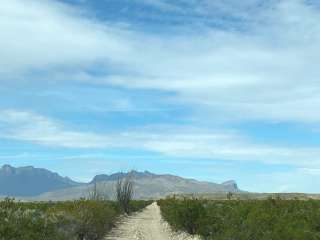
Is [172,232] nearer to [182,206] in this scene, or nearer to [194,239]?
[182,206]

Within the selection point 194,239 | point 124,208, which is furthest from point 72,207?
point 124,208

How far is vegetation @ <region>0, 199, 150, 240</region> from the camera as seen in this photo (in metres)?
14.8

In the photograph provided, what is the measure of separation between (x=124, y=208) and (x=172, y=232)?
2286 cm

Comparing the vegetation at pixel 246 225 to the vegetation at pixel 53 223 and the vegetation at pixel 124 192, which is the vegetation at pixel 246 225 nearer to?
the vegetation at pixel 53 223

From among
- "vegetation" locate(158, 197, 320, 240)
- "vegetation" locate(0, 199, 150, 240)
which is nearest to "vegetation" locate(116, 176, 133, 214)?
"vegetation" locate(0, 199, 150, 240)

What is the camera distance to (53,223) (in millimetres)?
18766

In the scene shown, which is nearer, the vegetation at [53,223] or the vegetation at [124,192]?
the vegetation at [53,223]

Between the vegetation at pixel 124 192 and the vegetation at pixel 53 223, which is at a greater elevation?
the vegetation at pixel 124 192

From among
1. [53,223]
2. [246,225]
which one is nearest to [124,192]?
[246,225]

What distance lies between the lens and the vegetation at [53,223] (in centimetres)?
1480

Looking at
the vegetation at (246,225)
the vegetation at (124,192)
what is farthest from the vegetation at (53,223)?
the vegetation at (124,192)

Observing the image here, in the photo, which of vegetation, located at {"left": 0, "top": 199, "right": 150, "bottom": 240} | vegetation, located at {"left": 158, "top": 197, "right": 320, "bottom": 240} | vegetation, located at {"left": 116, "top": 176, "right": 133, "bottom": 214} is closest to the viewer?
vegetation, located at {"left": 0, "top": 199, "right": 150, "bottom": 240}

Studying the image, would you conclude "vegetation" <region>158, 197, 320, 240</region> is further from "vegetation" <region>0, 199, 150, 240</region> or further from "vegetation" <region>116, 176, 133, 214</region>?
"vegetation" <region>116, 176, 133, 214</region>

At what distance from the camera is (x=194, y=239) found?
24891 mm
